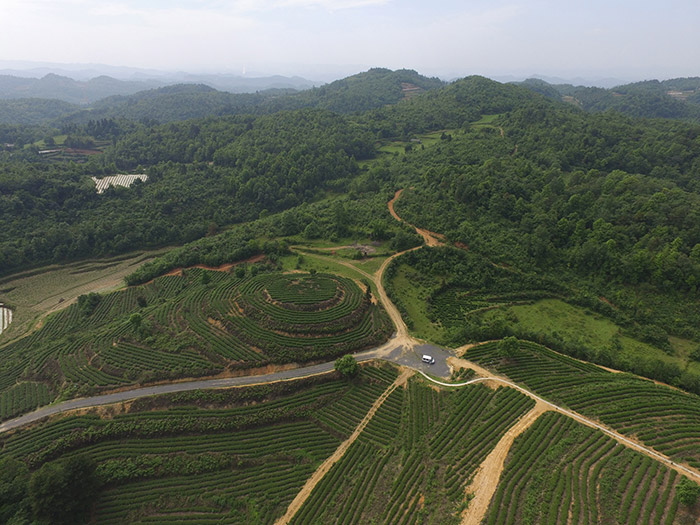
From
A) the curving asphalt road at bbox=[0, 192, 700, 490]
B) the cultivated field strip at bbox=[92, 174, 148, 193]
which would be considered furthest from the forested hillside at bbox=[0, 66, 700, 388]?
the curving asphalt road at bbox=[0, 192, 700, 490]

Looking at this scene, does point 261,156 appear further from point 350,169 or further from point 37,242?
point 37,242

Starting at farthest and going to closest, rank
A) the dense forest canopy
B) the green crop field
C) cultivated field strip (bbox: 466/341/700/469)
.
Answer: the dense forest canopy → the green crop field → cultivated field strip (bbox: 466/341/700/469)

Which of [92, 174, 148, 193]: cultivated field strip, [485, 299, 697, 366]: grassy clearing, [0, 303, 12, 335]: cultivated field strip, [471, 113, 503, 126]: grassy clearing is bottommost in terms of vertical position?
[0, 303, 12, 335]: cultivated field strip

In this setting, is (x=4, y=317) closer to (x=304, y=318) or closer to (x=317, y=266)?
(x=317, y=266)

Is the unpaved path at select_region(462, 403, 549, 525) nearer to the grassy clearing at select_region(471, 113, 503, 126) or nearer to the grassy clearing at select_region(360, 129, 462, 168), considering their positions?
the grassy clearing at select_region(360, 129, 462, 168)

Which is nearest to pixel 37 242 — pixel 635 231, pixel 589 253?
pixel 589 253

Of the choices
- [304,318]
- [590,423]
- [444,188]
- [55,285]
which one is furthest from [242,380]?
[444,188]
